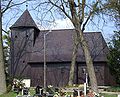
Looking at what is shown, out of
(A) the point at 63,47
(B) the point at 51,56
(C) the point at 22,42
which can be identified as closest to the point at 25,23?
(C) the point at 22,42

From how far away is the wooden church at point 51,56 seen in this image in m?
53.7

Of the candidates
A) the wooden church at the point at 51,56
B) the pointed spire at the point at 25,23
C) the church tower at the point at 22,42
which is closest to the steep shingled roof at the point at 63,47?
the wooden church at the point at 51,56

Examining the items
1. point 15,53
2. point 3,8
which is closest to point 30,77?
point 15,53

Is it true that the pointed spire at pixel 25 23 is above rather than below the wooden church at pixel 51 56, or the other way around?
above

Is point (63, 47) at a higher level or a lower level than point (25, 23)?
lower

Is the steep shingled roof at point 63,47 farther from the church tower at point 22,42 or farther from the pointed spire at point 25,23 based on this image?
the pointed spire at point 25,23

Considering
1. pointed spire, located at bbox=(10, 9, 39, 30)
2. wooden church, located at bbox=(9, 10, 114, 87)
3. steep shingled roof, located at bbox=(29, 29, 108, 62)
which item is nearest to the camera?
wooden church, located at bbox=(9, 10, 114, 87)

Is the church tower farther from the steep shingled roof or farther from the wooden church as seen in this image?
the steep shingled roof

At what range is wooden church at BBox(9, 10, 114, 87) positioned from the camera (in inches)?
2115

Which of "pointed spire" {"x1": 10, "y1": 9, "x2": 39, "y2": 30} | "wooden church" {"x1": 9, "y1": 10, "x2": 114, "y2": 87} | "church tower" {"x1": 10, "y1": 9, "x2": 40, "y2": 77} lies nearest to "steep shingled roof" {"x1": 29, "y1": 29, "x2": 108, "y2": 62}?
"wooden church" {"x1": 9, "y1": 10, "x2": 114, "y2": 87}

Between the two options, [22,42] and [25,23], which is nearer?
[22,42]

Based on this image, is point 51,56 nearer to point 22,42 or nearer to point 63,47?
point 63,47

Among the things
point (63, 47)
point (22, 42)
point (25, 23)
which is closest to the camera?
point (63, 47)

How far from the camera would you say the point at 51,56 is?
2185 inches
